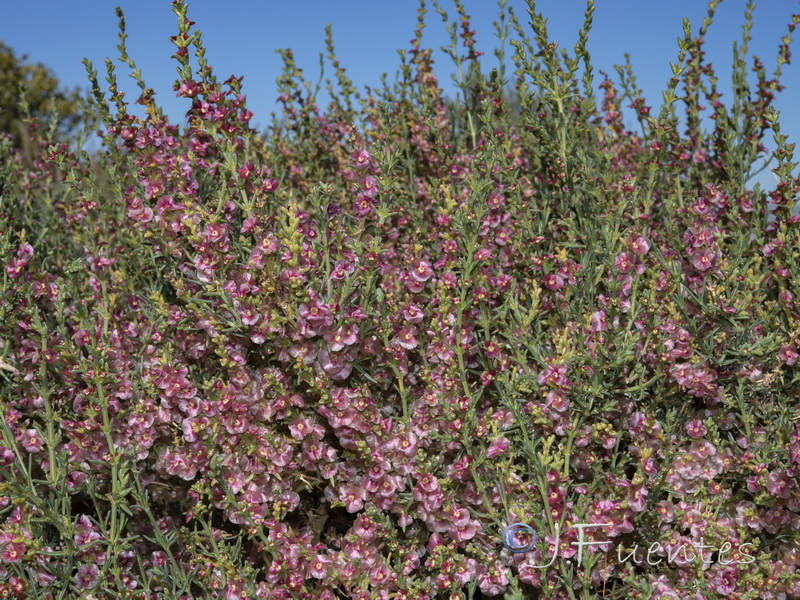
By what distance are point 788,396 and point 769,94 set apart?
1.58 meters

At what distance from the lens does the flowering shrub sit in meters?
2.34

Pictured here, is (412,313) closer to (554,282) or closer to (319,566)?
(554,282)

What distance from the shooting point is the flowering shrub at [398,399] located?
234 centimetres

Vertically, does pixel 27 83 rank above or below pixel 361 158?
above

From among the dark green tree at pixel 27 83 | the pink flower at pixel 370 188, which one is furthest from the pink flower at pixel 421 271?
the dark green tree at pixel 27 83

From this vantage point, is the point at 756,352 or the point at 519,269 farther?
the point at 519,269

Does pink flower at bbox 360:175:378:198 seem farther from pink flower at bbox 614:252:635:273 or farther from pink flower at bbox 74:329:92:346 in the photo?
pink flower at bbox 74:329:92:346

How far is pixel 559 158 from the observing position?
2.97m

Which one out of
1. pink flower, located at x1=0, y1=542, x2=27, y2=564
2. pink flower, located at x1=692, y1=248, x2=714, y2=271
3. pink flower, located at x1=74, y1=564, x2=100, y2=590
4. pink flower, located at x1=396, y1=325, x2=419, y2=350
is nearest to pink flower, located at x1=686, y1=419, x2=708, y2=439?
pink flower, located at x1=692, y1=248, x2=714, y2=271

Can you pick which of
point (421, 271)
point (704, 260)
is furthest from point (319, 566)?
point (704, 260)

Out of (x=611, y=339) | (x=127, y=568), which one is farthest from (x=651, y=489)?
(x=127, y=568)

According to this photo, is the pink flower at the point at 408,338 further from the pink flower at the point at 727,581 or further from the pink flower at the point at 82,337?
the pink flower at the point at 727,581

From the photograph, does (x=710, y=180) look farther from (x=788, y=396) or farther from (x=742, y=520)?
(x=742, y=520)

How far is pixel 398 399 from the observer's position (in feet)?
8.71
